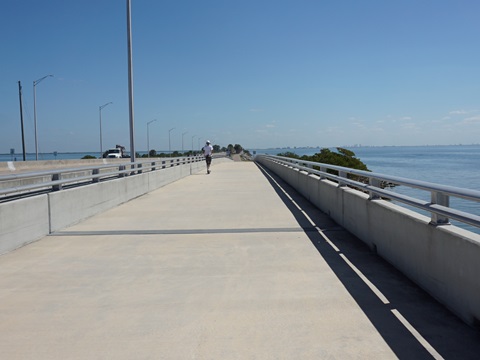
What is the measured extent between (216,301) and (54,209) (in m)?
5.42

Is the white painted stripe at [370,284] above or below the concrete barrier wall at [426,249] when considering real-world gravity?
below

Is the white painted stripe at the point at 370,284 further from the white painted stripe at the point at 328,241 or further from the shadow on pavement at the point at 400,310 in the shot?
the white painted stripe at the point at 328,241

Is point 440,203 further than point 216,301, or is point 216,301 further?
point 440,203

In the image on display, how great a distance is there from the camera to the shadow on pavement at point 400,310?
3.63m

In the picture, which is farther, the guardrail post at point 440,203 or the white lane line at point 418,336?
the guardrail post at point 440,203

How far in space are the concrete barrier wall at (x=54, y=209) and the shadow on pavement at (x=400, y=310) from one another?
5093mm

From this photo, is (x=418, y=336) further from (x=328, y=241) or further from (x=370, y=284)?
(x=328, y=241)

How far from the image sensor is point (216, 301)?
478 cm

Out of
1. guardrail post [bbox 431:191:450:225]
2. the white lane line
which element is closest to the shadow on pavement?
the white lane line

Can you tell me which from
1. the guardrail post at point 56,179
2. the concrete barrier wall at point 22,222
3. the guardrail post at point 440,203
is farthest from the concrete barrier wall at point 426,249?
the guardrail post at point 56,179

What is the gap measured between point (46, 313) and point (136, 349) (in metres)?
1.38

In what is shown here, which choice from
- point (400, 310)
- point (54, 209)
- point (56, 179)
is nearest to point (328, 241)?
point (400, 310)

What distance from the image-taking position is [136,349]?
144 inches

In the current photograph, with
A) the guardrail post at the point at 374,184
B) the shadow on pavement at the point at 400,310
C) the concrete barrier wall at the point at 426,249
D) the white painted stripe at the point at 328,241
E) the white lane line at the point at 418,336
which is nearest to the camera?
the white lane line at the point at 418,336
